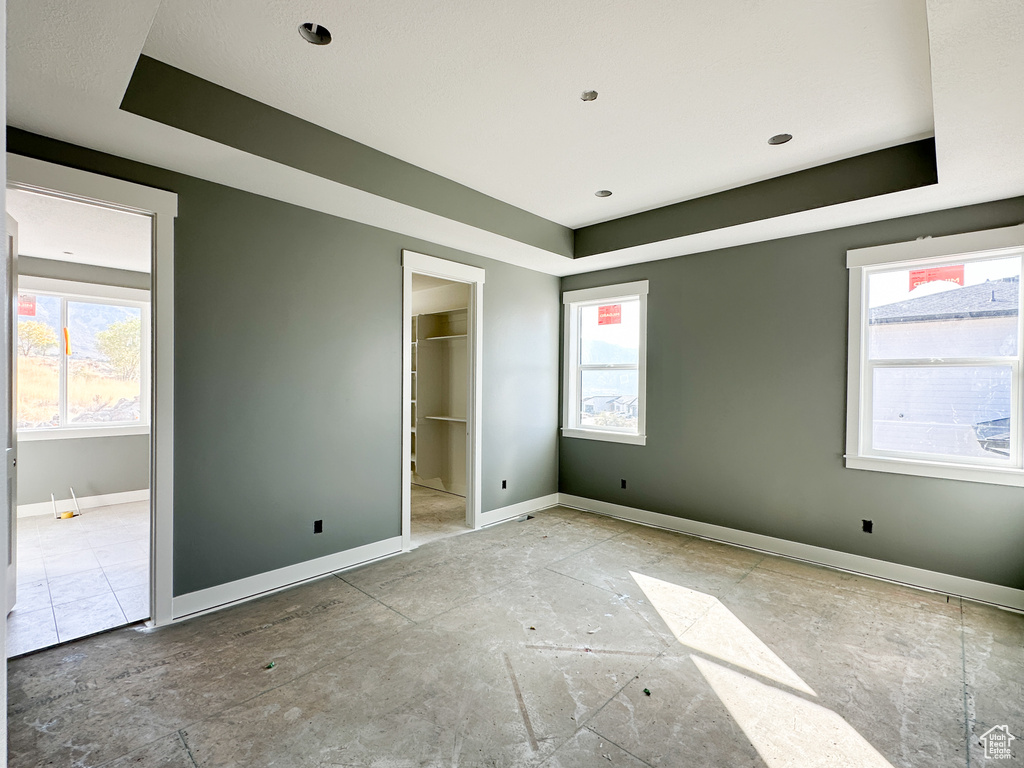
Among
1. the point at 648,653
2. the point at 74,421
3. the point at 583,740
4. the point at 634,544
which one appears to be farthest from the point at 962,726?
the point at 74,421

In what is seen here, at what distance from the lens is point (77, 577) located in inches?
152

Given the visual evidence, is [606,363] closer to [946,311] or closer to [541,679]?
[946,311]

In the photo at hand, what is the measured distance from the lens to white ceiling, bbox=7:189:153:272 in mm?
3779

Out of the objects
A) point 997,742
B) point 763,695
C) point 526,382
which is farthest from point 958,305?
point 526,382

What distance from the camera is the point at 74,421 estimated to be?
581cm

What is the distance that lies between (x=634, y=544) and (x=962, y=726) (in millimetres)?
2454

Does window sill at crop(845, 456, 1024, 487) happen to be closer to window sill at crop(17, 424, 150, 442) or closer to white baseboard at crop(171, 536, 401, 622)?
white baseboard at crop(171, 536, 401, 622)

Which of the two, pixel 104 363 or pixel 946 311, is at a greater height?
pixel 946 311

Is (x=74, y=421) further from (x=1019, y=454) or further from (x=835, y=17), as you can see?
(x=1019, y=454)

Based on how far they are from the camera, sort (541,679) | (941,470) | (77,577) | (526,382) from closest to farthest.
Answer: (541,679), (941,470), (77,577), (526,382)

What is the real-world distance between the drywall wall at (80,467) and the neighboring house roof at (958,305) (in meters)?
7.19

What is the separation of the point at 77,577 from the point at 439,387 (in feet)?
12.4

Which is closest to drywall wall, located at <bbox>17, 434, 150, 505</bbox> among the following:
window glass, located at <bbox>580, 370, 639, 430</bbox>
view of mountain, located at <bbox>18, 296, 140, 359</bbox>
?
view of mountain, located at <bbox>18, 296, 140, 359</bbox>

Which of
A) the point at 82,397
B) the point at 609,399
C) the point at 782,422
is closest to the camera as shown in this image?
the point at 782,422
